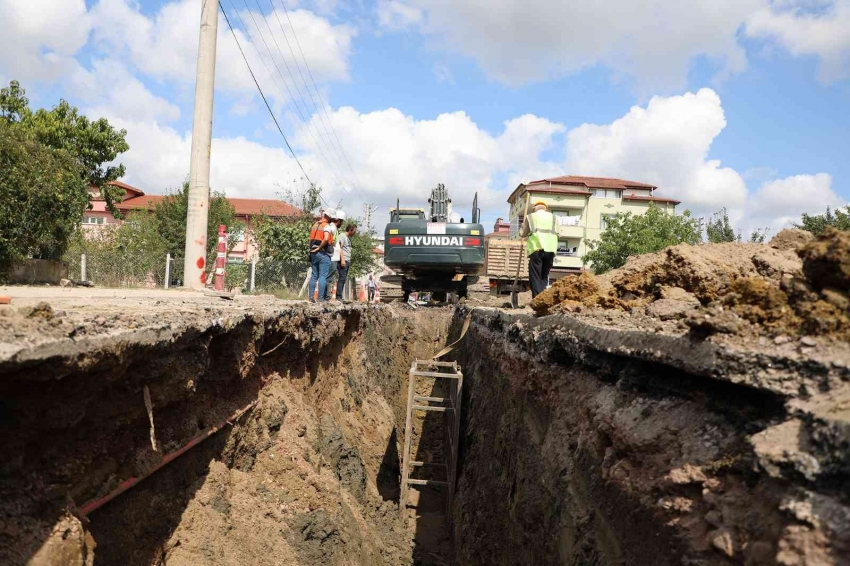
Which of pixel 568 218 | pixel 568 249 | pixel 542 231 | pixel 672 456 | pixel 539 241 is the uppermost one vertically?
pixel 568 218

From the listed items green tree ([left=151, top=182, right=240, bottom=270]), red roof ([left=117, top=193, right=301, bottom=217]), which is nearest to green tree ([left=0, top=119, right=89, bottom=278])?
green tree ([left=151, top=182, right=240, bottom=270])

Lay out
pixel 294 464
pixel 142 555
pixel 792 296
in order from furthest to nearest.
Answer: pixel 294 464 → pixel 142 555 → pixel 792 296

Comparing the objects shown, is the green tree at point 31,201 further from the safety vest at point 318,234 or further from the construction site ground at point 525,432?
the construction site ground at point 525,432

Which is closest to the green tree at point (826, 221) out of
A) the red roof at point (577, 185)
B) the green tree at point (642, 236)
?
→ the green tree at point (642, 236)

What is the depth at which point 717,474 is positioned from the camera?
168 centimetres

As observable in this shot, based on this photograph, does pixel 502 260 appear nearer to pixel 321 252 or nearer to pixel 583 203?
pixel 321 252

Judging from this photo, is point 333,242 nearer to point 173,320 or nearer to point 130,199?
point 173,320

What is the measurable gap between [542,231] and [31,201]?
8997 millimetres

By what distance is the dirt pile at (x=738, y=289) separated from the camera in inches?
71.3

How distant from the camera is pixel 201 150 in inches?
396

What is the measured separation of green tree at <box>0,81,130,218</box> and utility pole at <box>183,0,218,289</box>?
11.6m

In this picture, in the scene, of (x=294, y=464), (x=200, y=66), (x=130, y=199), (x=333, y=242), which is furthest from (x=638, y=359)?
(x=130, y=199)

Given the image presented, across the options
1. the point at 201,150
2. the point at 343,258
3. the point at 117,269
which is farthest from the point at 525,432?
the point at 117,269

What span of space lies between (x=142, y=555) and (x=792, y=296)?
2.93 meters
